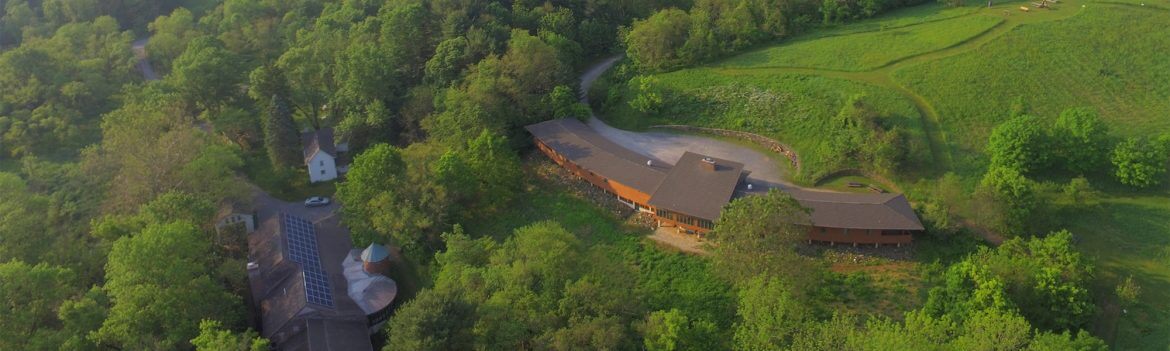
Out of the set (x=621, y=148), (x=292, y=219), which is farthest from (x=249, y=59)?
(x=621, y=148)

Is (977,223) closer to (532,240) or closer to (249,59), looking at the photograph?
(532,240)

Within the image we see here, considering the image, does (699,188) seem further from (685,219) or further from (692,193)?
(685,219)

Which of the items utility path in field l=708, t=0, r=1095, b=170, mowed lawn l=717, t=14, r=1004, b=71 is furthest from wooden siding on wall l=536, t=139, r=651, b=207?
mowed lawn l=717, t=14, r=1004, b=71

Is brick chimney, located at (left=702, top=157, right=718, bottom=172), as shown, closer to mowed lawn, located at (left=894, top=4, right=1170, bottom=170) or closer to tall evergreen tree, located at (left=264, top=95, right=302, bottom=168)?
mowed lawn, located at (left=894, top=4, right=1170, bottom=170)

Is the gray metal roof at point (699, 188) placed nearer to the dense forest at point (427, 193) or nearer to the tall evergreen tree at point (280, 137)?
the dense forest at point (427, 193)

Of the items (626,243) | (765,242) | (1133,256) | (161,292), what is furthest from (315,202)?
(1133,256)

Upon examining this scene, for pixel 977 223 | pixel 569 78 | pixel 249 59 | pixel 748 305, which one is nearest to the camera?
pixel 748 305
